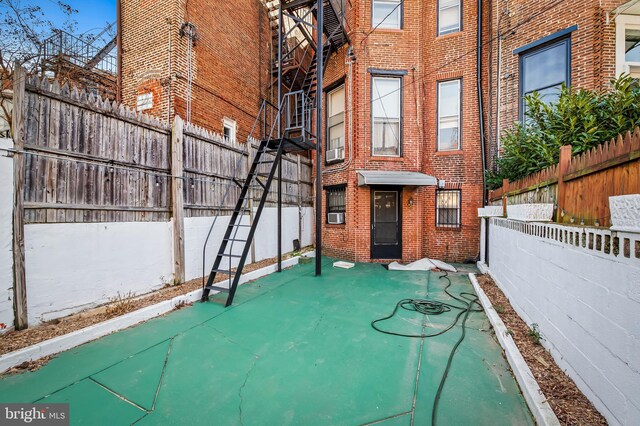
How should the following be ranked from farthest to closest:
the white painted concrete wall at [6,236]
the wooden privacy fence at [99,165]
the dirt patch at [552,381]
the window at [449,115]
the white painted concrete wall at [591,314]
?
the window at [449,115], the wooden privacy fence at [99,165], the white painted concrete wall at [6,236], the dirt patch at [552,381], the white painted concrete wall at [591,314]

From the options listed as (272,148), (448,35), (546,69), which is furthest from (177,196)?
(546,69)

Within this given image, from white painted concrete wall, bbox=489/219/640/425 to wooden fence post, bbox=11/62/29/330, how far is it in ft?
18.3

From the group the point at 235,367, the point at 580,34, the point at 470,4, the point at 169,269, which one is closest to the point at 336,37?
the point at 470,4

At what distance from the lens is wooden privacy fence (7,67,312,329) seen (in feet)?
11.0

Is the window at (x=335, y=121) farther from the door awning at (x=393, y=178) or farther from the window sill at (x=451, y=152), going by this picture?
the window sill at (x=451, y=152)

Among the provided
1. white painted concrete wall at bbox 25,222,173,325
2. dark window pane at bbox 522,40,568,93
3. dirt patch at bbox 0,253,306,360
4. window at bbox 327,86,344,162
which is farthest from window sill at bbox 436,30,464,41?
dirt patch at bbox 0,253,306,360

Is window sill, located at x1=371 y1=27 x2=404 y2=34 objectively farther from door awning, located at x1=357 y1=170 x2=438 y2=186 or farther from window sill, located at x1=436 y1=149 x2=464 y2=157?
door awning, located at x1=357 y1=170 x2=438 y2=186

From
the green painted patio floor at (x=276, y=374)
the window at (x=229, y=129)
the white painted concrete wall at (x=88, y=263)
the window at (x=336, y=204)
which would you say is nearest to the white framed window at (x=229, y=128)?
the window at (x=229, y=129)

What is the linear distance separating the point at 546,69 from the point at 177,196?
A: 9659 mm

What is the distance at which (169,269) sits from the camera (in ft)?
17.0

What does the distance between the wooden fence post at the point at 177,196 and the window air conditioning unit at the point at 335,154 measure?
17.1ft

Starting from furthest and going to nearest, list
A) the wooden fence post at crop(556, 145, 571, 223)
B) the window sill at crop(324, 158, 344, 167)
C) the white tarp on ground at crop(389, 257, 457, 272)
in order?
the window sill at crop(324, 158, 344, 167)
the white tarp on ground at crop(389, 257, 457, 272)
the wooden fence post at crop(556, 145, 571, 223)

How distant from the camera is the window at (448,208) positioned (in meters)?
8.83

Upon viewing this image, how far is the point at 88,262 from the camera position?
3.93 metres
